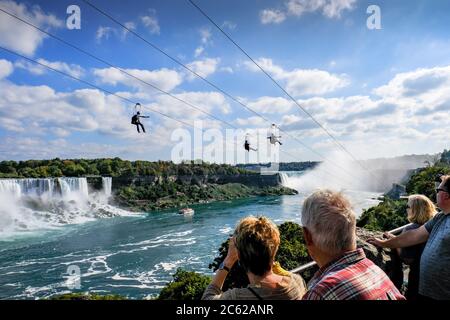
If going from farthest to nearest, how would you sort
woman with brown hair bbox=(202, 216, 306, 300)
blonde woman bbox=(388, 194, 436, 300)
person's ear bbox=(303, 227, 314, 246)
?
blonde woman bbox=(388, 194, 436, 300), woman with brown hair bbox=(202, 216, 306, 300), person's ear bbox=(303, 227, 314, 246)

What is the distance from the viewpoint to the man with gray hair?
5.24 feet

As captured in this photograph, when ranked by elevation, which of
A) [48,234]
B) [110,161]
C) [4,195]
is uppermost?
[110,161]

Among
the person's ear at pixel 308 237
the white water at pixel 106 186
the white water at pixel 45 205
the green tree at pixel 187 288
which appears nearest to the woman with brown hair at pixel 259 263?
the person's ear at pixel 308 237

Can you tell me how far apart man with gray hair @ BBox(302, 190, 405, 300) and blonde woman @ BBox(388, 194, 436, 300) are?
1.75 m

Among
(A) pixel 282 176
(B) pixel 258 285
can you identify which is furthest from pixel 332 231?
(A) pixel 282 176

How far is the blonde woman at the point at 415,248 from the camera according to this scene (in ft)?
10.6

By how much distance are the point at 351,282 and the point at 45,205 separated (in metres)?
62.6

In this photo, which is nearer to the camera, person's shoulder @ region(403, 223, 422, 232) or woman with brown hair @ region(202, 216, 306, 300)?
woman with brown hair @ region(202, 216, 306, 300)

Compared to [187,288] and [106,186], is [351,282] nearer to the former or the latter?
[187,288]

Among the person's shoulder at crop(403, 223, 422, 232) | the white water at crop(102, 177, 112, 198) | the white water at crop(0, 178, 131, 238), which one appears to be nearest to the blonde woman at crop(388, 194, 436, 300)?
the person's shoulder at crop(403, 223, 422, 232)

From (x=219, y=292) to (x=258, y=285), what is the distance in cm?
30

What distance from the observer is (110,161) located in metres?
88.3

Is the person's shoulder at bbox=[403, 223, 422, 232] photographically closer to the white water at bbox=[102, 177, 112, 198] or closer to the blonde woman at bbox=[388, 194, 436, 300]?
the blonde woman at bbox=[388, 194, 436, 300]
